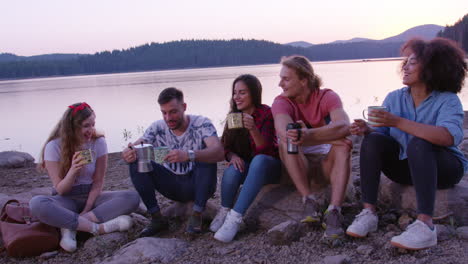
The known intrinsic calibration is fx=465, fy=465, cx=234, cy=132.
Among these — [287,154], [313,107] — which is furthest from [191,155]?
[313,107]

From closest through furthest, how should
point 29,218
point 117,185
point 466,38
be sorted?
point 29,218, point 117,185, point 466,38

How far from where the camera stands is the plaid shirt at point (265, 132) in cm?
378

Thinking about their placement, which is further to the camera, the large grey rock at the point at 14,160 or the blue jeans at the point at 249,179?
the large grey rock at the point at 14,160

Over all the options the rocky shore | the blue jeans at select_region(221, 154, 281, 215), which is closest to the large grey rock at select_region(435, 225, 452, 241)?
the rocky shore

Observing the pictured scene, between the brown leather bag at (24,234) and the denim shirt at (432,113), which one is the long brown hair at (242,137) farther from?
the brown leather bag at (24,234)

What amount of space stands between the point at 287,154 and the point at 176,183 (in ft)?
3.33

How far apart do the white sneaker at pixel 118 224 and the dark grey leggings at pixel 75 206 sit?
0.05 m

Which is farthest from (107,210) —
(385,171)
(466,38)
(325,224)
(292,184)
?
(466,38)

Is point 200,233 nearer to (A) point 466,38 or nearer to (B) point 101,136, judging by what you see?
(B) point 101,136

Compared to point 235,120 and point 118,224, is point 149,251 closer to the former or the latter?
point 118,224

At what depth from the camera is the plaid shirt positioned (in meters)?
3.78

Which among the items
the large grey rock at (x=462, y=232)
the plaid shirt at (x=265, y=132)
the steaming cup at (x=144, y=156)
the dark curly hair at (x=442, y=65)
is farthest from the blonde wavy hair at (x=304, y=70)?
the large grey rock at (x=462, y=232)

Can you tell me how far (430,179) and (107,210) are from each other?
2531mm

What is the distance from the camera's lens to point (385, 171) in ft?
11.4
